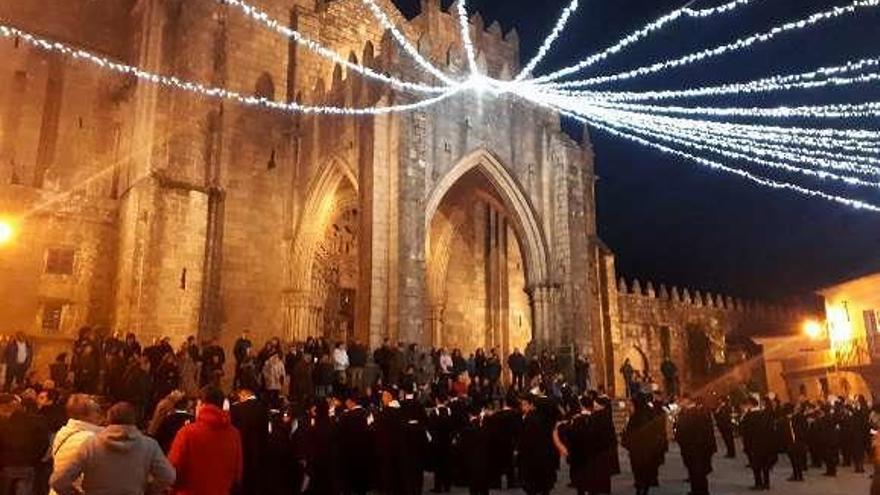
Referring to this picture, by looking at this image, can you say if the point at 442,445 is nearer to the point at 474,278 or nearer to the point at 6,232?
the point at 6,232

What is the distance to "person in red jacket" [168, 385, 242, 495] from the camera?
5422 millimetres

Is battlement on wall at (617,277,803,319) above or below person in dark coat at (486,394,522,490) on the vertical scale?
above

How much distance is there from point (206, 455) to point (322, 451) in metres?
4.66

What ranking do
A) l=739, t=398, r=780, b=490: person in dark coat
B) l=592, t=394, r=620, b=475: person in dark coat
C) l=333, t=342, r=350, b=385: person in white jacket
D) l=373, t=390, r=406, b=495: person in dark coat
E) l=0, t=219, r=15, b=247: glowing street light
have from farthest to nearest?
l=0, t=219, r=15, b=247: glowing street light < l=333, t=342, r=350, b=385: person in white jacket < l=739, t=398, r=780, b=490: person in dark coat < l=592, t=394, r=620, b=475: person in dark coat < l=373, t=390, r=406, b=495: person in dark coat

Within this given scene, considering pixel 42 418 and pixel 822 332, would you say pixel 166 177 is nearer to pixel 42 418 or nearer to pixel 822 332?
pixel 42 418

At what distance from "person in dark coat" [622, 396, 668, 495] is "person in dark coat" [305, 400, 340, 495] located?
4505mm

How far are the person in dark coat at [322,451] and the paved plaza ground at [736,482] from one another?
101 inches

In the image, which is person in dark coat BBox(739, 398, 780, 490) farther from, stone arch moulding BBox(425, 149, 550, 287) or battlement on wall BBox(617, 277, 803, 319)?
battlement on wall BBox(617, 277, 803, 319)

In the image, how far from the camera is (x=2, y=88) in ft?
71.4

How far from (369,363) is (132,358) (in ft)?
18.5

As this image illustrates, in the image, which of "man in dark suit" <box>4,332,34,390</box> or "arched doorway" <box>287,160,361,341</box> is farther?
"arched doorway" <box>287,160,361,341</box>

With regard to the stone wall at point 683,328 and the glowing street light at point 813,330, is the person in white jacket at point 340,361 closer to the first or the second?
the stone wall at point 683,328

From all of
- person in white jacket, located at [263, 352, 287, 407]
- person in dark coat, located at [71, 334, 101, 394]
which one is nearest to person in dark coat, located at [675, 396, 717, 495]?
person in white jacket, located at [263, 352, 287, 407]

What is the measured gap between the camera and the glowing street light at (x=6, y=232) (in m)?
18.7
